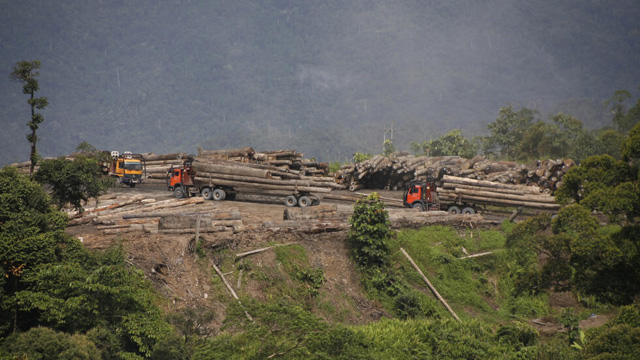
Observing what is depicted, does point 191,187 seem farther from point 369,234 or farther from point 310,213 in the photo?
point 369,234

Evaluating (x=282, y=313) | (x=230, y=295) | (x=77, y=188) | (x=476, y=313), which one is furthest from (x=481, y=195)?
(x=77, y=188)

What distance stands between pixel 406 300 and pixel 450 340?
407cm

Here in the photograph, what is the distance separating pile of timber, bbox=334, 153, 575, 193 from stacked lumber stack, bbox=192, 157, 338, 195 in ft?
44.0

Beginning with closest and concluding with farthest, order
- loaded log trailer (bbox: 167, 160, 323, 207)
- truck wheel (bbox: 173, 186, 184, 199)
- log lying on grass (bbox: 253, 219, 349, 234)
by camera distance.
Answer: log lying on grass (bbox: 253, 219, 349, 234), loaded log trailer (bbox: 167, 160, 323, 207), truck wheel (bbox: 173, 186, 184, 199)

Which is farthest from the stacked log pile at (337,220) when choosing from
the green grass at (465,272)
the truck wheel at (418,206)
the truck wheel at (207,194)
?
the truck wheel at (207,194)

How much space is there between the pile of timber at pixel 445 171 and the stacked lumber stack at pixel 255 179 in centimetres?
1340

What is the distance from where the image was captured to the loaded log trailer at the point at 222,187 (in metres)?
32.2

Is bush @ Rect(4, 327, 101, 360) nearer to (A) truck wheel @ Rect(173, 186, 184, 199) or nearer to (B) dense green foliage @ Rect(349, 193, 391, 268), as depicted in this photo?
(B) dense green foliage @ Rect(349, 193, 391, 268)

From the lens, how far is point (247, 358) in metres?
11.9

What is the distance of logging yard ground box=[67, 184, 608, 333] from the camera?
17.6m

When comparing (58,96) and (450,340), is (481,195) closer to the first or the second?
(450,340)

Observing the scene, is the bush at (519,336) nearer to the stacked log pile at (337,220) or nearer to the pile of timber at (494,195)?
the stacked log pile at (337,220)

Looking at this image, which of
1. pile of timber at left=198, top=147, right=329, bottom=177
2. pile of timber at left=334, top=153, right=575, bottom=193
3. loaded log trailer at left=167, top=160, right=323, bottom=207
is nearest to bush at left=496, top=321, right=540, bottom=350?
loaded log trailer at left=167, top=160, right=323, bottom=207

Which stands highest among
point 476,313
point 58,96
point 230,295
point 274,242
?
point 58,96
